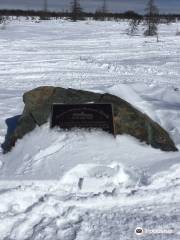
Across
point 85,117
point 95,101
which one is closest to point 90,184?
point 85,117

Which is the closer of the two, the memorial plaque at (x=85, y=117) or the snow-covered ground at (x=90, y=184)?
the snow-covered ground at (x=90, y=184)

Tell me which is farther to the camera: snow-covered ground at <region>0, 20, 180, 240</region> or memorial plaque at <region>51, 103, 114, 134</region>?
memorial plaque at <region>51, 103, 114, 134</region>

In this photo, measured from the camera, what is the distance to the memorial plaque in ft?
19.1

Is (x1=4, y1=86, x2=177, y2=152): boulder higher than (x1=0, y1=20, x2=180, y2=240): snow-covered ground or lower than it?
higher

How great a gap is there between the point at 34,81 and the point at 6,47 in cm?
678

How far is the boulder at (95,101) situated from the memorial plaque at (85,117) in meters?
0.14

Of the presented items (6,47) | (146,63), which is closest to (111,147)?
(146,63)

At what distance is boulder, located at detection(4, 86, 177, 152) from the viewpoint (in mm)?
5836

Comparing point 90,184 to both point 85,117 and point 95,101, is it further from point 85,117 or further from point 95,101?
point 95,101

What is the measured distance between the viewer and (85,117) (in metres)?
5.84

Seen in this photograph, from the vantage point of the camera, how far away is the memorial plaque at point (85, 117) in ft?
19.1

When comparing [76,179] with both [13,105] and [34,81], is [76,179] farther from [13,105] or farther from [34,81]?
[34,81]

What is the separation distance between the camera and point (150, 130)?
5867mm

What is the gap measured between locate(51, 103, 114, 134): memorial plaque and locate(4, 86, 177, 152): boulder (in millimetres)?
139
